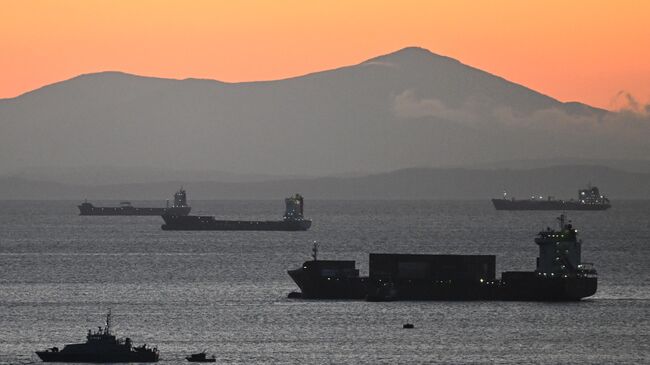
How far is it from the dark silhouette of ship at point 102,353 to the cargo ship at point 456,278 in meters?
38.6

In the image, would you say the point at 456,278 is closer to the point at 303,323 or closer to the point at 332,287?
the point at 332,287

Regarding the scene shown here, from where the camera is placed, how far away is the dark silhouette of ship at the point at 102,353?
88.1 metres

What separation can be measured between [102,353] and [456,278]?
46969mm

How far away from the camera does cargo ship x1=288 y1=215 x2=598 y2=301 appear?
125 m

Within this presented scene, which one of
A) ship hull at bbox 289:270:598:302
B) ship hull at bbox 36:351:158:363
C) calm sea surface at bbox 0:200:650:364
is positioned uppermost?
ship hull at bbox 289:270:598:302

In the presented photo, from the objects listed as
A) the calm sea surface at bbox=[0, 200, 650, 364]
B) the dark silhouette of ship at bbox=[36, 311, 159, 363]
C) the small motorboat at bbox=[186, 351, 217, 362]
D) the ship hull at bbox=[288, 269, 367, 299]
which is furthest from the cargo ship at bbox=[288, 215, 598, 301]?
the dark silhouette of ship at bbox=[36, 311, 159, 363]

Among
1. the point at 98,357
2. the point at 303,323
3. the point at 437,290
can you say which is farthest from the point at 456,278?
→ the point at 98,357

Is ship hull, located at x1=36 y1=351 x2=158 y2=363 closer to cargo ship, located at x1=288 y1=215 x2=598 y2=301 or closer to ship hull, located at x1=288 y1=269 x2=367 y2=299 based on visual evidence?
cargo ship, located at x1=288 y1=215 x2=598 y2=301

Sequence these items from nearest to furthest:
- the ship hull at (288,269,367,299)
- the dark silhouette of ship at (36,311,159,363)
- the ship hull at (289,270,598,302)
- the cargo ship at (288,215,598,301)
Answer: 1. the dark silhouette of ship at (36,311,159,363)
2. the cargo ship at (288,215,598,301)
3. the ship hull at (289,270,598,302)
4. the ship hull at (288,269,367,299)

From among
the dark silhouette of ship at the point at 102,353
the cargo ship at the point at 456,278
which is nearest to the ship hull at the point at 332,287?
the cargo ship at the point at 456,278

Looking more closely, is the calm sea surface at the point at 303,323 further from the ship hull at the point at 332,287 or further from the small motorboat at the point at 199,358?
the ship hull at the point at 332,287

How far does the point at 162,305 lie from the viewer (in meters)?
126

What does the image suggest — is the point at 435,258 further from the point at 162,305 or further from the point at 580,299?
the point at 162,305

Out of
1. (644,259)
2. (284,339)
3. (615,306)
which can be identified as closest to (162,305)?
(284,339)
